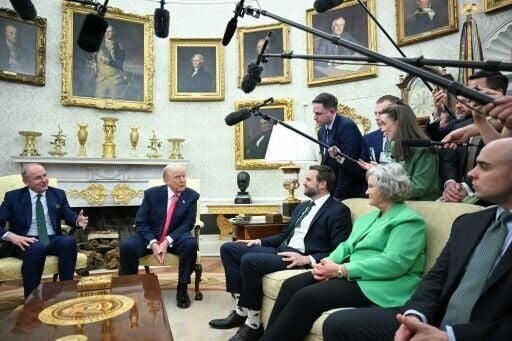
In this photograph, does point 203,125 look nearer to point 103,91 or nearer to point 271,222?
point 103,91

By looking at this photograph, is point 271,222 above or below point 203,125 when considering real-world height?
below

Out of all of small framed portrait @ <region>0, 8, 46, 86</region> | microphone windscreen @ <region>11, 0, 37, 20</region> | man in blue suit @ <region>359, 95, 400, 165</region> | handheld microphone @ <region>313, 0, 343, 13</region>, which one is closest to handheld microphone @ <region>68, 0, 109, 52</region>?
microphone windscreen @ <region>11, 0, 37, 20</region>

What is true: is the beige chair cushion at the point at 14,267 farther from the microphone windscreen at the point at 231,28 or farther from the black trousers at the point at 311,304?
the microphone windscreen at the point at 231,28

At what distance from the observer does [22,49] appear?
6.01m

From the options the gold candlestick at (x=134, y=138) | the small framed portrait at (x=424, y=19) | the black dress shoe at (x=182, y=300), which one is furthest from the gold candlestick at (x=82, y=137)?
the small framed portrait at (x=424, y=19)

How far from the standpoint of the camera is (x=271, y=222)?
169 inches

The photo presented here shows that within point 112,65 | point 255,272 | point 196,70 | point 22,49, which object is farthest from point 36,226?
point 196,70

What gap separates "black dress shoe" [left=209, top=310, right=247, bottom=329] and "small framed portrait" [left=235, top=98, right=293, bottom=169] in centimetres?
385

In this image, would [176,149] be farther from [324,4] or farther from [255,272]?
[324,4]

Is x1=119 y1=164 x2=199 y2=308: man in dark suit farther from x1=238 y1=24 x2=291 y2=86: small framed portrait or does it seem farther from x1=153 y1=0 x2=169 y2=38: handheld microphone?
x1=238 y1=24 x2=291 y2=86: small framed portrait

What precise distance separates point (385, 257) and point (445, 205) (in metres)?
0.55

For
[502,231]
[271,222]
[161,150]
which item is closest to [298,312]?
[502,231]

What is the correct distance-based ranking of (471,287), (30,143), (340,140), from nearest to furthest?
(471,287), (340,140), (30,143)

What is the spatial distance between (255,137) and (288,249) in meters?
3.95
